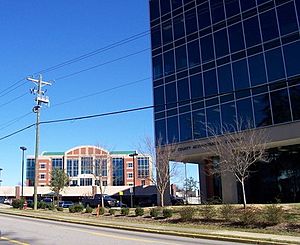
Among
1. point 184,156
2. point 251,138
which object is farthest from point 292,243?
point 184,156

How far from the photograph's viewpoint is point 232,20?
122 ft

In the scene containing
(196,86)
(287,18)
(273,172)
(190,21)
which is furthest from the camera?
(190,21)

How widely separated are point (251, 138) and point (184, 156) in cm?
968

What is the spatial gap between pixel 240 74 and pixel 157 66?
11076mm

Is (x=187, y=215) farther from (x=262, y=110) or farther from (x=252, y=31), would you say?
(x=252, y=31)

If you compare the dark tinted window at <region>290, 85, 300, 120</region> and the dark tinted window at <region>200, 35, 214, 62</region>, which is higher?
the dark tinted window at <region>200, 35, 214, 62</region>

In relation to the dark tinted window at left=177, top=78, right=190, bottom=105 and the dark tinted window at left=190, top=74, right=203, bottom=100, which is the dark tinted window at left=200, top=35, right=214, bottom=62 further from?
the dark tinted window at left=177, top=78, right=190, bottom=105

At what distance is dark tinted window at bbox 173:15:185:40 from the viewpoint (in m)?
42.4

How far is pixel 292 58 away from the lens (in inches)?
1254

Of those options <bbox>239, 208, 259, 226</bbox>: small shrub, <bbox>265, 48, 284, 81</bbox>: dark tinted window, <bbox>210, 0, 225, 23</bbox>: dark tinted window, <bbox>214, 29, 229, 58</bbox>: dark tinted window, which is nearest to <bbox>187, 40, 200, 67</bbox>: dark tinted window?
<bbox>214, 29, 229, 58</bbox>: dark tinted window

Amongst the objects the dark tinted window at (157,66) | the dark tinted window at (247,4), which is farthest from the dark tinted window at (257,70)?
the dark tinted window at (157,66)

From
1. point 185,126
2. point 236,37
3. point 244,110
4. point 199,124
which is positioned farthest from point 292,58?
point 185,126

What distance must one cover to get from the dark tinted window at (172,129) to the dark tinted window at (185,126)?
0.61 metres

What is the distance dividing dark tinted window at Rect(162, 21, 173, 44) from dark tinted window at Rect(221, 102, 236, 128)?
10.9 m
